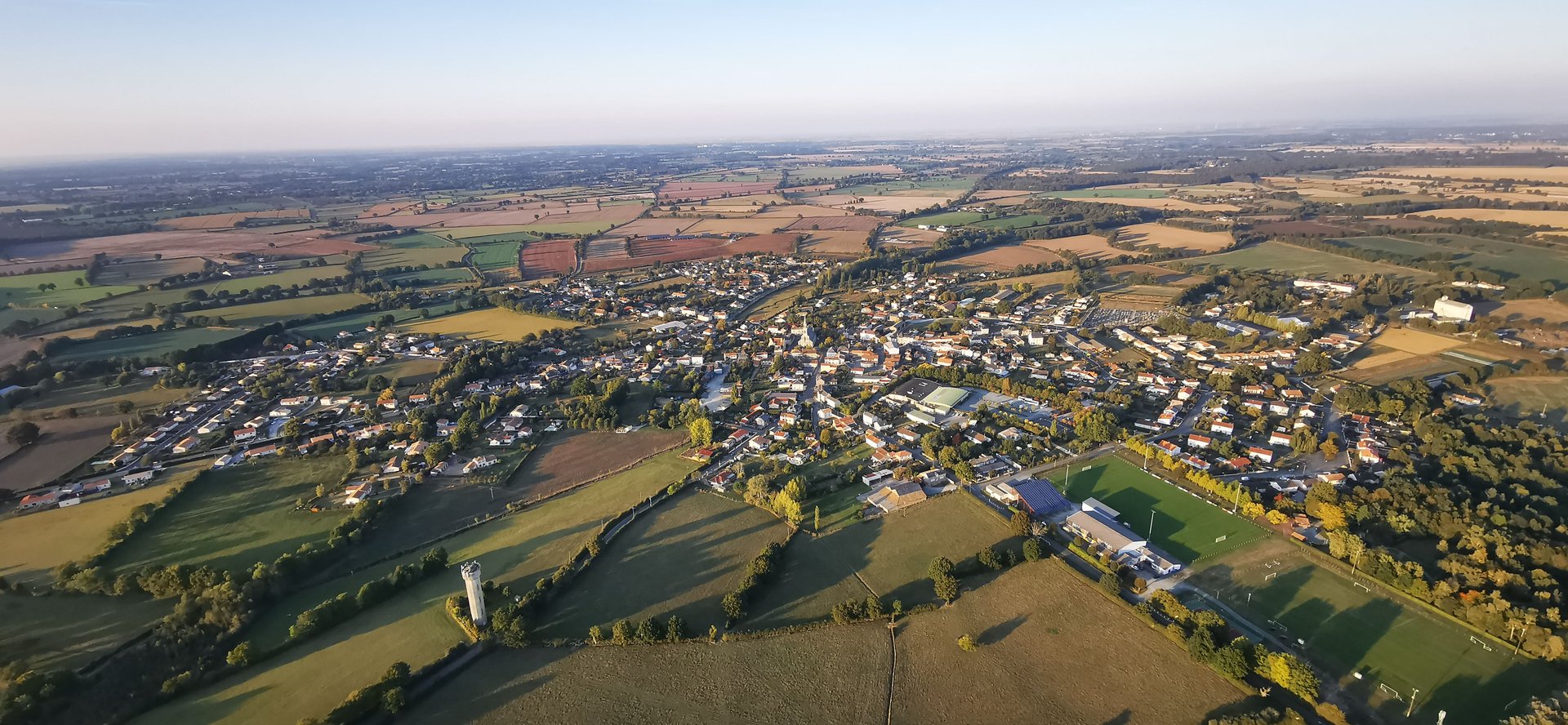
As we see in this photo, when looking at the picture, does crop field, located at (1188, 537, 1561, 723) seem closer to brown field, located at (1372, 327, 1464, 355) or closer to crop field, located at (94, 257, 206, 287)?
brown field, located at (1372, 327, 1464, 355)

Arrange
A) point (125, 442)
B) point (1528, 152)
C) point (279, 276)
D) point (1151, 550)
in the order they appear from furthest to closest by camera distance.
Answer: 1. point (1528, 152)
2. point (279, 276)
3. point (125, 442)
4. point (1151, 550)

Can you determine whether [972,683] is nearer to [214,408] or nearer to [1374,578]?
[1374,578]

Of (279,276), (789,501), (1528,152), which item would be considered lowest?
(789,501)

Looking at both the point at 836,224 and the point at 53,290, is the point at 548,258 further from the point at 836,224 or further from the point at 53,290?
the point at 53,290

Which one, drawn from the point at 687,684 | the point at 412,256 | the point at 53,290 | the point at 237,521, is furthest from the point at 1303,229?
the point at 53,290

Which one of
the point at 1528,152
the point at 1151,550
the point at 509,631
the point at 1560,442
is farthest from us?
the point at 1528,152

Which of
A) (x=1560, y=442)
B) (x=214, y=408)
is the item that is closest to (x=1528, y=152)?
(x=1560, y=442)

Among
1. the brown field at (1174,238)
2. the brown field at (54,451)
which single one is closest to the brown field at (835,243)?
the brown field at (1174,238)
